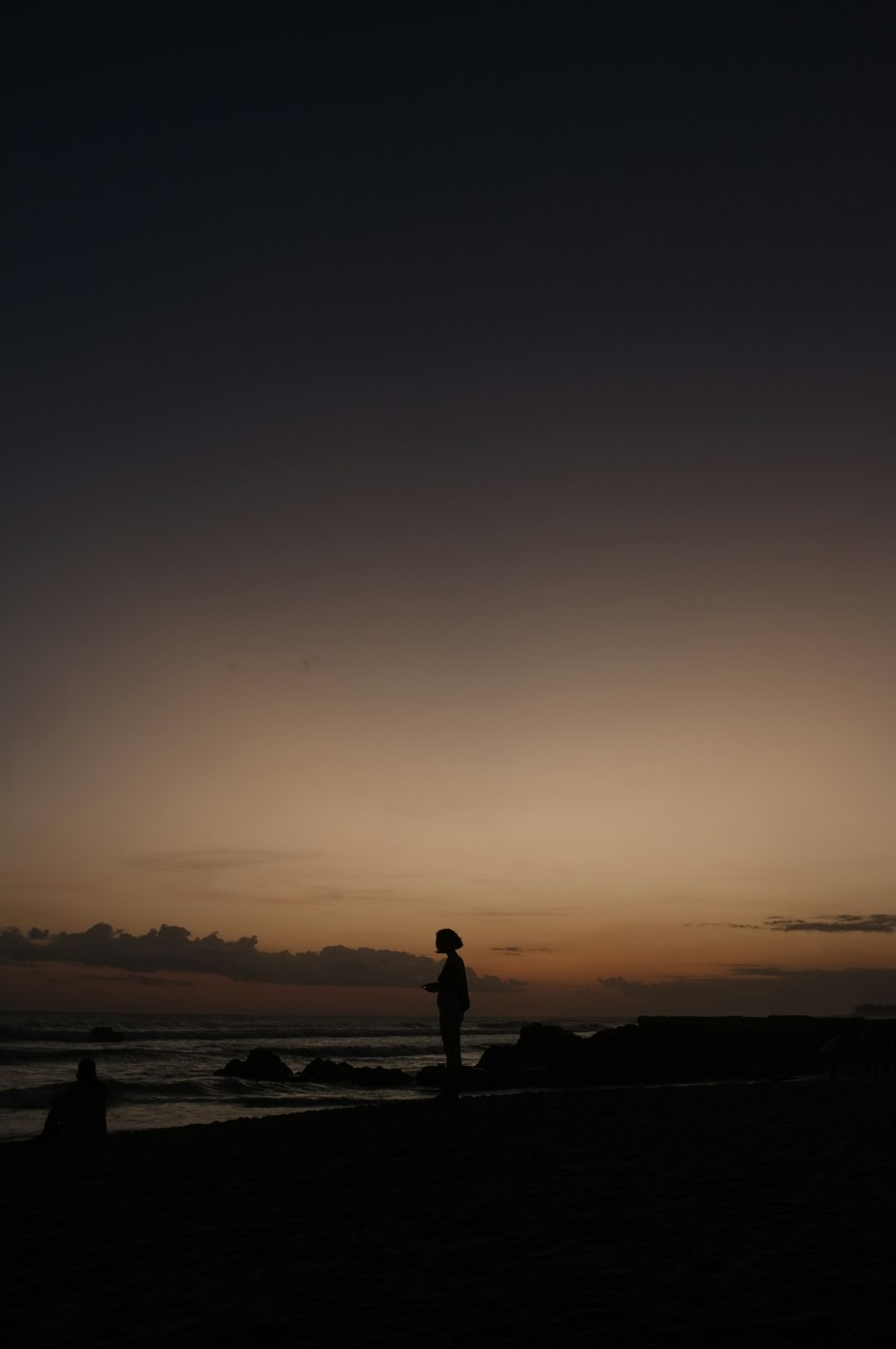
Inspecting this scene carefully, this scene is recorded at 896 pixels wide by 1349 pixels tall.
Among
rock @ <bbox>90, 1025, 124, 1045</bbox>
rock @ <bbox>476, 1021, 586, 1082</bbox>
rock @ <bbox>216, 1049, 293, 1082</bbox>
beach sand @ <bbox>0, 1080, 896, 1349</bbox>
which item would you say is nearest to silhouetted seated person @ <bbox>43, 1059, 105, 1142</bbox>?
beach sand @ <bbox>0, 1080, 896, 1349</bbox>

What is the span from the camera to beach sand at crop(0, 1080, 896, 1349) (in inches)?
186

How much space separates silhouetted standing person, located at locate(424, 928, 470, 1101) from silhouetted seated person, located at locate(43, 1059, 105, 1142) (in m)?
4.52

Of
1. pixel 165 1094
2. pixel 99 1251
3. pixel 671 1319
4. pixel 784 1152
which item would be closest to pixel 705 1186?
pixel 784 1152

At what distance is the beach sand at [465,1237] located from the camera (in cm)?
473

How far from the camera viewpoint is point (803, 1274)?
5238 millimetres

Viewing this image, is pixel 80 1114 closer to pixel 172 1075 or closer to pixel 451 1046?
pixel 451 1046

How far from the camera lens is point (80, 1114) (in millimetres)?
11758

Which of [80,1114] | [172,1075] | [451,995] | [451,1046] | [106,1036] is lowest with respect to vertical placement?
[106,1036]

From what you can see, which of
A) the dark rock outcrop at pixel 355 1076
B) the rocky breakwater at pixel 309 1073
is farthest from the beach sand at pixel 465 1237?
the rocky breakwater at pixel 309 1073

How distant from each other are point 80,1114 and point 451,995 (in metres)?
5.08

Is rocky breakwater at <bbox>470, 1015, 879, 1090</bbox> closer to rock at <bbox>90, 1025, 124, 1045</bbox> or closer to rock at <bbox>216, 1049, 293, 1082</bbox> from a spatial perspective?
rock at <bbox>216, 1049, 293, 1082</bbox>

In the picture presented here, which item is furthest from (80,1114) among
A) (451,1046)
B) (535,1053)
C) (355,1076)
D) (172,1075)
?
(172,1075)

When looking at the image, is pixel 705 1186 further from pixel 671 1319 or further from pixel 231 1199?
pixel 231 1199

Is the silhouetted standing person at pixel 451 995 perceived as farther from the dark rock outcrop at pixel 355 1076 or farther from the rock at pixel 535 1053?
the rock at pixel 535 1053
